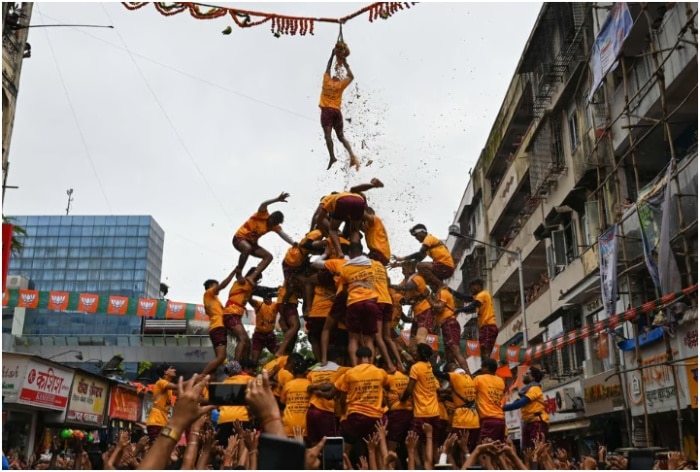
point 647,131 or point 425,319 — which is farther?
point 647,131

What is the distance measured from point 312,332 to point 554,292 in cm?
1827

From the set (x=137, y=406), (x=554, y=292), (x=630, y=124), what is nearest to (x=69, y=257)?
(x=137, y=406)

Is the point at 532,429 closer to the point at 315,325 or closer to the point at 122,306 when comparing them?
the point at 315,325

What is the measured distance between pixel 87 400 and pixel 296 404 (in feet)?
52.5

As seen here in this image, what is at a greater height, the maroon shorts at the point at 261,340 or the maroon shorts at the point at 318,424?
the maroon shorts at the point at 261,340

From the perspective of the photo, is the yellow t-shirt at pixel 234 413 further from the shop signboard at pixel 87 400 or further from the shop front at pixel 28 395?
the shop signboard at pixel 87 400

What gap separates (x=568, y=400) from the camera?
2505 cm

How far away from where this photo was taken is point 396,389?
10016mm

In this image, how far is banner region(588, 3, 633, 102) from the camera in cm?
1805

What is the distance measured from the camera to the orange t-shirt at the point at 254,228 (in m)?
13.2

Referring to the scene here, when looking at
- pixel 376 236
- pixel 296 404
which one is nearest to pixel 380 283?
pixel 376 236

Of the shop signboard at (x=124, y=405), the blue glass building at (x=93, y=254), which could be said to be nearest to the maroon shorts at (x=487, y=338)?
the shop signboard at (x=124, y=405)

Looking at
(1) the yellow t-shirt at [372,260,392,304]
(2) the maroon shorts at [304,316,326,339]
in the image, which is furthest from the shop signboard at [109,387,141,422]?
(1) the yellow t-shirt at [372,260,392,304]

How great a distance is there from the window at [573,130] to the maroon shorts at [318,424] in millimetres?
18561
